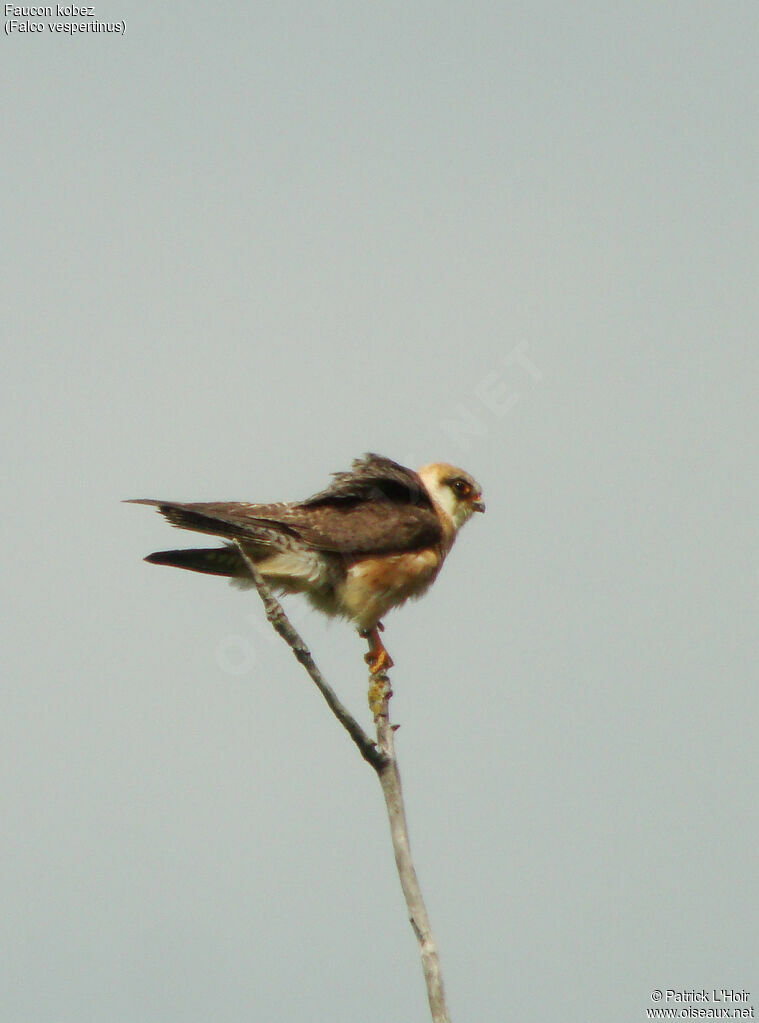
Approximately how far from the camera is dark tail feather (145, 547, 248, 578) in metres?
8.66

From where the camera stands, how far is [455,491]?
1083cm

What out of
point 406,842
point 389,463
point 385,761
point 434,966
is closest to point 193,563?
point 389,463

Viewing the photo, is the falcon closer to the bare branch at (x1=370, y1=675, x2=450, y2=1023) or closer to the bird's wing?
the bird's wing

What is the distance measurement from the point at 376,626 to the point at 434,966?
370 cm

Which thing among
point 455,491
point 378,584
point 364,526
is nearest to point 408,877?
point 378,584

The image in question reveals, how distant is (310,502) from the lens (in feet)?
30.4

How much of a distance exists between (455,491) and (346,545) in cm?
201

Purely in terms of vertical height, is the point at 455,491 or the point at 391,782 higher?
the point at 455,491

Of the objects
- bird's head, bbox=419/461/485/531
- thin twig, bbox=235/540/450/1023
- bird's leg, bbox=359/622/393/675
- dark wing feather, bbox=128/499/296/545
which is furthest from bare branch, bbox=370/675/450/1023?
bird's head, bbox=419/461/485/531

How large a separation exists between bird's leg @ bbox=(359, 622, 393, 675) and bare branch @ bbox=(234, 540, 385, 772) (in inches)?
51.8

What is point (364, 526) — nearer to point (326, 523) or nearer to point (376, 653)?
point (326, 523)

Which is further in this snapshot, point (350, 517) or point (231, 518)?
point (350, 517)

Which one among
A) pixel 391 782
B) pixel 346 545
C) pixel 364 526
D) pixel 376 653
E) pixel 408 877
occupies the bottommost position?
pixel 408 877

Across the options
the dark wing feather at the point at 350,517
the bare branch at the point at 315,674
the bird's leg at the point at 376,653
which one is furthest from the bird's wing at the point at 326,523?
the bare branch at the point at 315,674
